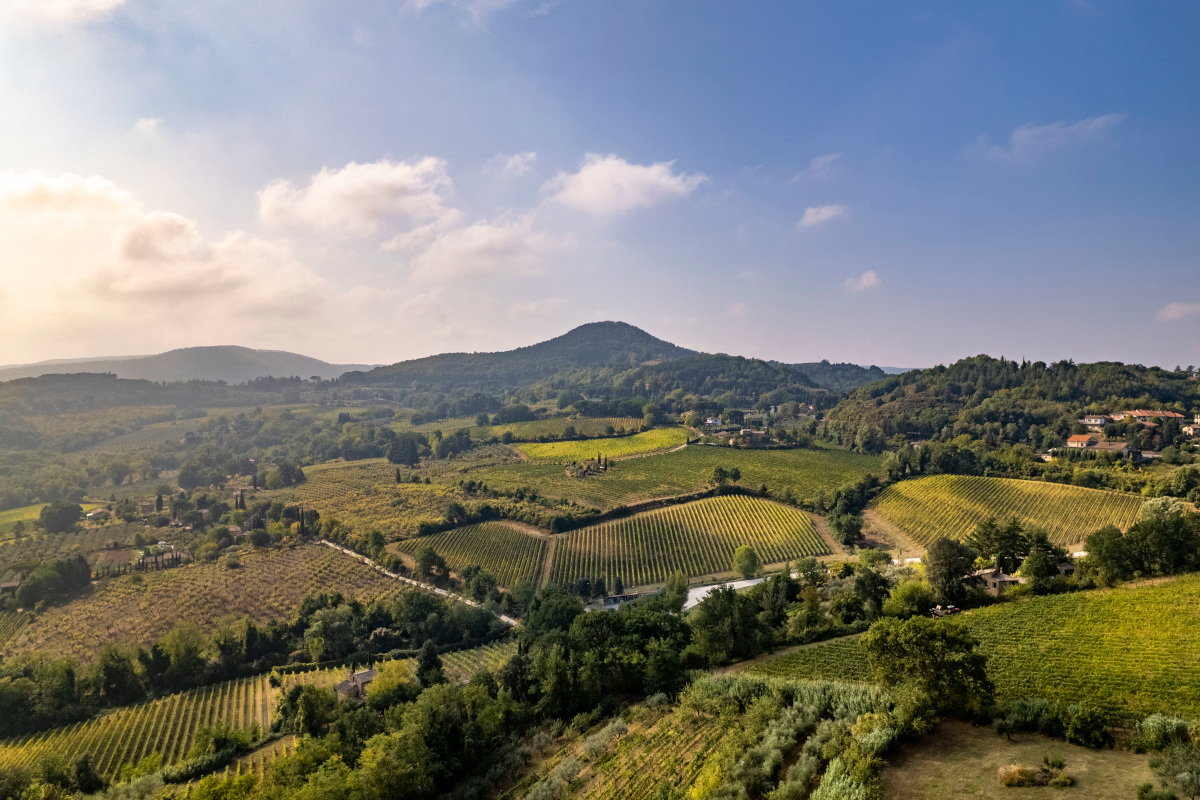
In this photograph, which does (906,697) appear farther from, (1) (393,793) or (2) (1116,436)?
(2) (1116,436)

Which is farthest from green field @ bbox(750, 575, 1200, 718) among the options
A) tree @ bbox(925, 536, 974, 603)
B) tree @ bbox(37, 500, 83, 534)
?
tree @ bbox(37, 500, 83, 534)

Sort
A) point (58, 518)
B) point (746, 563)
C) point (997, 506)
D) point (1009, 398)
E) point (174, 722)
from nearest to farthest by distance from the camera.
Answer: point (174, 722) → point (746, 563) → point (997, 506) → point (58, 518) → point (1009, 398)

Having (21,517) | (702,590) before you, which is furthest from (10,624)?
(702,590)

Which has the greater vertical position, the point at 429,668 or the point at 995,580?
the point at 995,580

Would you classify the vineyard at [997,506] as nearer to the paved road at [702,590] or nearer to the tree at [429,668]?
the paved road at [702,590]

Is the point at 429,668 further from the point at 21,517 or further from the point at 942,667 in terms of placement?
the point at 21,517

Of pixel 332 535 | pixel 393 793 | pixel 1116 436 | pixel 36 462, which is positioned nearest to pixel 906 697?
pixel 393 793

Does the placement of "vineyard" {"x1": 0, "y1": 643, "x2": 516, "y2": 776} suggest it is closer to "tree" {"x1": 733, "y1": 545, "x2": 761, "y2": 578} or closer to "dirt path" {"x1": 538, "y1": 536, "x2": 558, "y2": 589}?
"dirt path" {"x1": 538, "y1": 536, "x2": 558, "y2": 589}
